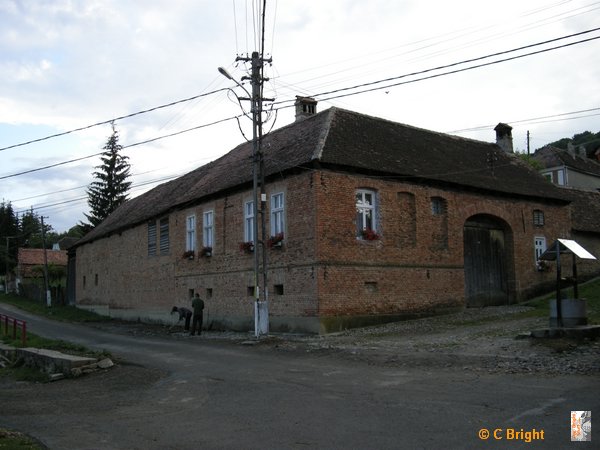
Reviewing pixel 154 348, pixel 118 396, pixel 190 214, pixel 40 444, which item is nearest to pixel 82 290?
pixel 190 214

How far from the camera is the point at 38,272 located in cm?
6712

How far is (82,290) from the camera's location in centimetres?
4434

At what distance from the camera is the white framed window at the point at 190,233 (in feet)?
89.4

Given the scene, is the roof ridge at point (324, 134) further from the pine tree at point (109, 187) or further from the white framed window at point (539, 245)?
the pine tree at point (109, 187)

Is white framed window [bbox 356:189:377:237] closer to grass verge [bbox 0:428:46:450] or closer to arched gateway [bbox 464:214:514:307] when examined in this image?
arched gateway [bbox 464:214:514:307]

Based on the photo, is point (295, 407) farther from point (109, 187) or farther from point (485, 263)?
point (109, 187)

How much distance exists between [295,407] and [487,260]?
1806 centimetres

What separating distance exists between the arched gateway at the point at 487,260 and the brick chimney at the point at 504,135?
897 cm

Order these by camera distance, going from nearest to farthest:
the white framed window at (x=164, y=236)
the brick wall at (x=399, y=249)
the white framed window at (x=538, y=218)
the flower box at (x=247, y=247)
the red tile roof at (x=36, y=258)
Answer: the brick wall at (x=399, y=249)
the flower box at (x=247, y=247)
the white framed window at (x=538, y=218)
the white framed window at (x=164, y=236)
the red tile roof at (x=36, y=258)

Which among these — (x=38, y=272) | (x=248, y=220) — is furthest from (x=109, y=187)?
(x=248, y=220)

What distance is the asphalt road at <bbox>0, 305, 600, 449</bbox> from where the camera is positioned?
6953mm

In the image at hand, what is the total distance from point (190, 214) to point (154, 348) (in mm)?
10057

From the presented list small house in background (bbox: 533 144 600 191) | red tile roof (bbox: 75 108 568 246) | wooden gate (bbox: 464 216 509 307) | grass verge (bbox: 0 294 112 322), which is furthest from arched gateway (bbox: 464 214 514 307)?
small house in background (bbox: 533 144 600 191)

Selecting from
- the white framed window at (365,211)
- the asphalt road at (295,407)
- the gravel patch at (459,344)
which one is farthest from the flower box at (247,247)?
the asphalt road at (295,407)
